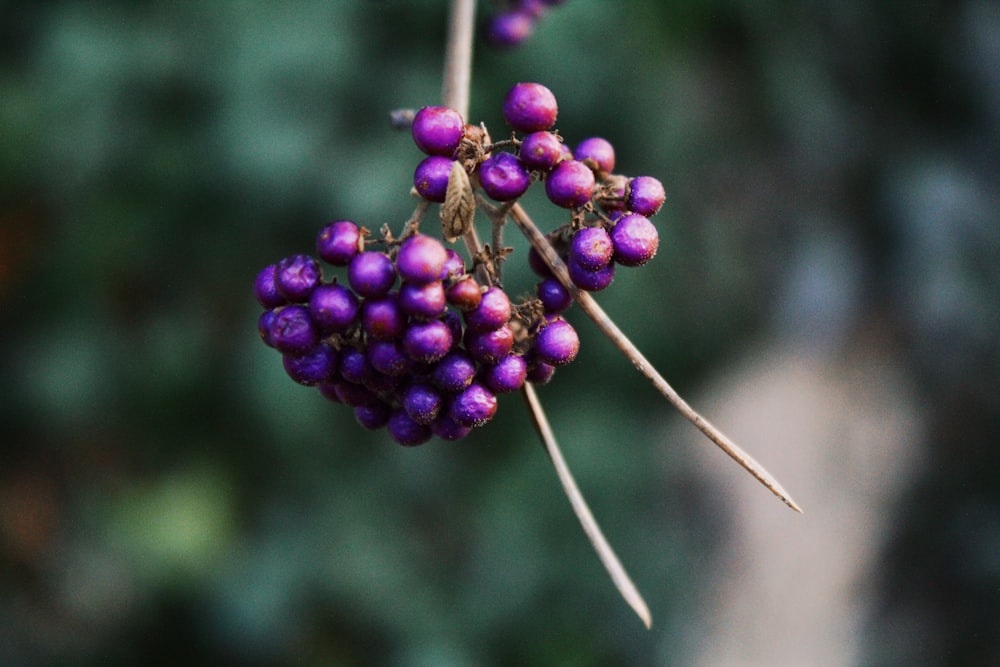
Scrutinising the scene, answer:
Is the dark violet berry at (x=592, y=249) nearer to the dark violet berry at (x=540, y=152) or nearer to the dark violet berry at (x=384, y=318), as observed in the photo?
the dark violet berry at (x=540, y=152)

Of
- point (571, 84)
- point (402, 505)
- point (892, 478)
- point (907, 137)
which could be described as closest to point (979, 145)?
point (907, 137)

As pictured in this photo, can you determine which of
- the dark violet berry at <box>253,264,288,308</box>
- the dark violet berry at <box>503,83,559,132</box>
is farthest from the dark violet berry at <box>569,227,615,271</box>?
the dark violet berry at <box>253,264,288,308</box>

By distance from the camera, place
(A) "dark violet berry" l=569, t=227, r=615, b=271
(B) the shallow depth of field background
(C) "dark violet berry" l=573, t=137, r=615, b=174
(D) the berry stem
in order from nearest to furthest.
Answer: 1. (D) the berry stem
2. (A) "dark violet berry" l=569, t=227, r=615, b=271
3. (C) "dark violet berry" l=573, t=137, r=615, b=174
4. (B) the shallow depth of field background

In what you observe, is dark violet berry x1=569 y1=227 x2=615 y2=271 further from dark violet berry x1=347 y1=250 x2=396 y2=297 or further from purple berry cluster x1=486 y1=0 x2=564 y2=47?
purple berry cluster x1=486 y1=0 x2=564 y2=47

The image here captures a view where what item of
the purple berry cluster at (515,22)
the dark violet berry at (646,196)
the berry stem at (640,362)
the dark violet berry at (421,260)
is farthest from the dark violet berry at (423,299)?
the purple berry cluster at (515,22)

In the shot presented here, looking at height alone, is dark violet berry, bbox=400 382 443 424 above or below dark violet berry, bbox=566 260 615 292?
below
